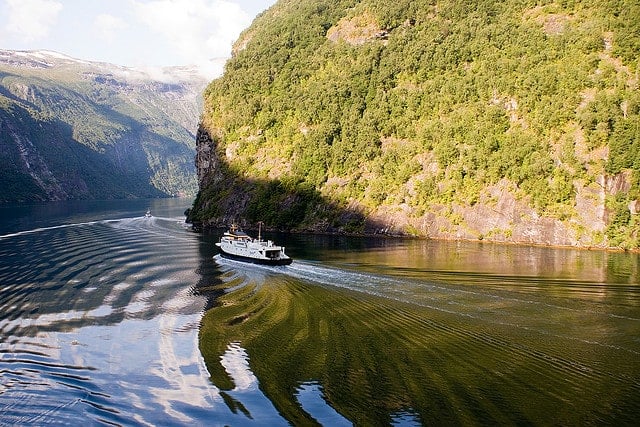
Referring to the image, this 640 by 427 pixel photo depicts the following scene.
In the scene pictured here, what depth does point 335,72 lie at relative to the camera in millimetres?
118375

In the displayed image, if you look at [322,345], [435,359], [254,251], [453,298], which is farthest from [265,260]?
[435,359]

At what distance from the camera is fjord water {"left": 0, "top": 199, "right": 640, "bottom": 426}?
18.1m

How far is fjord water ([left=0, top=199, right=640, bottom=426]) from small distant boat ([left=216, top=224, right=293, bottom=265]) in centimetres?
466

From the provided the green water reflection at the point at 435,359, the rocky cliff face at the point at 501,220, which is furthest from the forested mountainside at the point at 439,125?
the green water reflection at the point at 435,359

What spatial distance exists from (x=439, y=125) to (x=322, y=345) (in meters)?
72.6

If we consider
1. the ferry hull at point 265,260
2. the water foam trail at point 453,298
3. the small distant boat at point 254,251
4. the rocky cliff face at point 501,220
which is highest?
the rocky cliff face at point 501,220

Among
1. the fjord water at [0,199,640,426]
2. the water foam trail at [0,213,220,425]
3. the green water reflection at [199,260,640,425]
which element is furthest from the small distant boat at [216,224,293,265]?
the green water reflection at [199,260,640,425]

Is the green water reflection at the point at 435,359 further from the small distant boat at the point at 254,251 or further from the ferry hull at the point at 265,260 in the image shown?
the small distant boat at the point at 254,251

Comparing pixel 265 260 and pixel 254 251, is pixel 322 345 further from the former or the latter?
pixel 254 251

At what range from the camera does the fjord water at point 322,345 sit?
59.5 feet

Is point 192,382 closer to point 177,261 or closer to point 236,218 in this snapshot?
point 177,261

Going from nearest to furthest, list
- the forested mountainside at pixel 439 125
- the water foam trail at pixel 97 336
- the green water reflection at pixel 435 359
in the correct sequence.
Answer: the green water reflection at pixel 435 359 → the water foam trail at pixel 97 336 → the forested mountainside at pixel 439 125

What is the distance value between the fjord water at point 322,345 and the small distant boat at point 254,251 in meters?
4.66

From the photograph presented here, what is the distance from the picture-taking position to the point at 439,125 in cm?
8981
